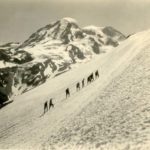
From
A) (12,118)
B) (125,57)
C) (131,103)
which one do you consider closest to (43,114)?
(12,118)

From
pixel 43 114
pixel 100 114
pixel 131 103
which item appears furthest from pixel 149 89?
pixel 43 114

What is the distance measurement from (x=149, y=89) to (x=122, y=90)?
481 cm

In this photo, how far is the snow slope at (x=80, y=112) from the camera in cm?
3819

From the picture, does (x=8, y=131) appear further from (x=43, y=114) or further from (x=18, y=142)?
(x=18, y=142)

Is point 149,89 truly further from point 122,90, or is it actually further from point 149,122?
point 149,122

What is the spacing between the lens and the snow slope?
38188 millimetres

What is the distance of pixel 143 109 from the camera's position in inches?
1410

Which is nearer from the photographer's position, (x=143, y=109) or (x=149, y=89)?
(x=143, y=109)

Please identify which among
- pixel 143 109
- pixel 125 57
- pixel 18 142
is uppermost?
pixel 125 57

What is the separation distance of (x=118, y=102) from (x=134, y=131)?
918cm

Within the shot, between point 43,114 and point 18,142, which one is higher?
point 43,114

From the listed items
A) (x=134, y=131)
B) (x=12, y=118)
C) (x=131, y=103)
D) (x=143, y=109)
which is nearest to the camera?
(x=134, y=131)

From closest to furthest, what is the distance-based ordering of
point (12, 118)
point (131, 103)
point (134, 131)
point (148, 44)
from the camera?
point (134, 131) → point (131, 103) → point (148, 44) → point (12, 118)

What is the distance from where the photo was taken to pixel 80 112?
4509cm
